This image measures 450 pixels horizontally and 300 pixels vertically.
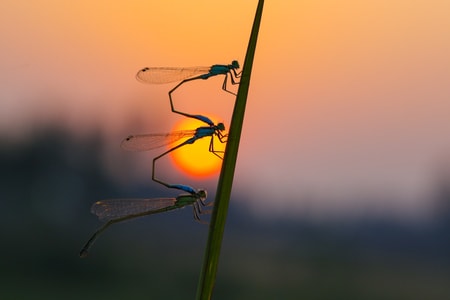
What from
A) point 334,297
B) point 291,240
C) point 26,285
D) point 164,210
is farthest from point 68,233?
point 164,210

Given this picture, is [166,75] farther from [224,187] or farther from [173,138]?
[224,187]

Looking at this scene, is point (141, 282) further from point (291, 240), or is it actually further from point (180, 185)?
point (180, 185)

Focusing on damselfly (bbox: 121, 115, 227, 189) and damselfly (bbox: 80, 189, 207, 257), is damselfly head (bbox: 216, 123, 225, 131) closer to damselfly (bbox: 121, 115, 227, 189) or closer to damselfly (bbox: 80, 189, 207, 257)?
damselfly (bbox: 121, 115, 227, 189)

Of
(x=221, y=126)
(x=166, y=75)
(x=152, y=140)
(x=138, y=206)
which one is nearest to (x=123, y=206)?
(x=138, y=206)

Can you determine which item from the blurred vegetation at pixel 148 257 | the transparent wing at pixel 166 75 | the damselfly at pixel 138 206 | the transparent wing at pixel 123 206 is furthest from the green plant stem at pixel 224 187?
the blurred vegetation at pixel 148 257

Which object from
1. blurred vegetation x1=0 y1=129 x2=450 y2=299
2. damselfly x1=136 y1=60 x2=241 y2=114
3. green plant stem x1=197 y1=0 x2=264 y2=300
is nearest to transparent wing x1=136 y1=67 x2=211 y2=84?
damselfly x1=136 y1=60 x2=241 y2=114

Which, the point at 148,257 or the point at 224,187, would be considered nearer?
the point at 224,187
